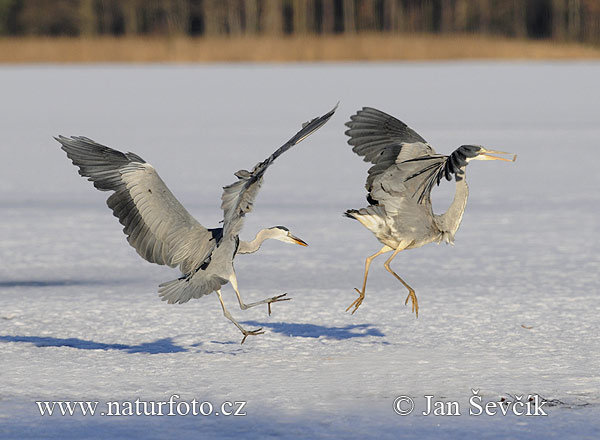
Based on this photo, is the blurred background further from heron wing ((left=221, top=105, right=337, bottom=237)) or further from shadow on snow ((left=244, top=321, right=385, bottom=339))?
heron wing ((left=221, top=105, right=337, bottom=237))

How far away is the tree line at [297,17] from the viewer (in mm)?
56906

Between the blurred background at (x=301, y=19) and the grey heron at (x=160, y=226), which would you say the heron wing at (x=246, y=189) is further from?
the blurred background at (x=301, y=19)

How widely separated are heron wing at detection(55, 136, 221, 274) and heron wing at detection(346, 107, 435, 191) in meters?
0.86

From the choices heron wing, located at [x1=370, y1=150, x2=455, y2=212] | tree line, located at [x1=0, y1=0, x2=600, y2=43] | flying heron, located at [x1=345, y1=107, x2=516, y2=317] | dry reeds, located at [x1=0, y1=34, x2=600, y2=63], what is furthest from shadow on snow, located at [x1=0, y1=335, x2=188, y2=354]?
tree line, located at [x1=0, y1=0, x2=600, y2=43]

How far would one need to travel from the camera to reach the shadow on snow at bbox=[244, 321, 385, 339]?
5.29 m

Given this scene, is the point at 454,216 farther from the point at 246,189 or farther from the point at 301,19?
the point at 301,19

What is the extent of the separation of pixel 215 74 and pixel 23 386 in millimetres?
24783

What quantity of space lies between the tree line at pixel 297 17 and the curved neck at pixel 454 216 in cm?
4818

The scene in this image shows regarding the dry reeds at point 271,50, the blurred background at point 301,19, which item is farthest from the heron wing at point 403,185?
the blurred background at point 301,19

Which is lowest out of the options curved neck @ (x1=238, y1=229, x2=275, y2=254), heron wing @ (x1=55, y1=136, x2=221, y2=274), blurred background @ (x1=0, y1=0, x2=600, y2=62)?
blurred background @ (x1=0, y1=0, x2=600, y2=62)

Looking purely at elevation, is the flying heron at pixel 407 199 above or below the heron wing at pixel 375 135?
below

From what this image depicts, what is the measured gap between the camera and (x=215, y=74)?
94.3 feet

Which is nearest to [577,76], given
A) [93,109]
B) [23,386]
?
[93,109]

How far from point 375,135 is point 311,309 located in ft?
3.81
